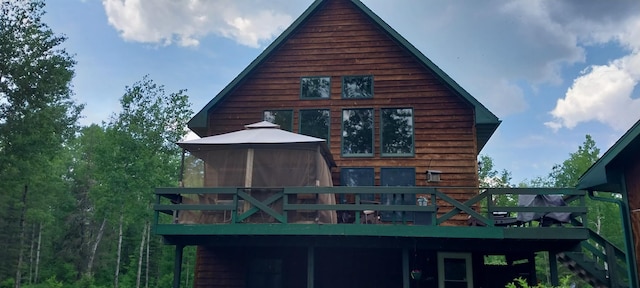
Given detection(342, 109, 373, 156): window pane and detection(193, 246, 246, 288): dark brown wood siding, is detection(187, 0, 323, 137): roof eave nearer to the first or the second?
detection(342, 109, 373, 156): window pane

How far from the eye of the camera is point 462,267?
11391 millimetres

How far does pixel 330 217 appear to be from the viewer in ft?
32.9

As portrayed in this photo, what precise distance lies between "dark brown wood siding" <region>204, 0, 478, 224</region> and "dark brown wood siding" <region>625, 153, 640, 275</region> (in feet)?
17.1

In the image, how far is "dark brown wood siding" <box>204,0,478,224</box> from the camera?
39.5 feet

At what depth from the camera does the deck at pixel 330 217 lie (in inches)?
358

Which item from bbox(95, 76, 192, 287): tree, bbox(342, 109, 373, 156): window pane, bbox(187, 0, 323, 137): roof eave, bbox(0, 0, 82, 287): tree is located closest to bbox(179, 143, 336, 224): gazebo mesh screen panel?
bbox(342, 109, 373, 156): window pane

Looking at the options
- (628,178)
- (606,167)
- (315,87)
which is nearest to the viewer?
(628,178)

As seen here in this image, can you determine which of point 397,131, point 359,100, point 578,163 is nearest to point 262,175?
point 359,100

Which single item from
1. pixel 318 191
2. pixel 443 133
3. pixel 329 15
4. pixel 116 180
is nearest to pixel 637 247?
pixel 318 191

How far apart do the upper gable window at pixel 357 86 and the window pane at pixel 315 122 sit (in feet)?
2.48

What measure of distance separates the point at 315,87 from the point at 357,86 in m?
1.14

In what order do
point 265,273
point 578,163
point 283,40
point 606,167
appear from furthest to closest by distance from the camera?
point 578,163 < point 283,40 < point 265,273 < point 606,167

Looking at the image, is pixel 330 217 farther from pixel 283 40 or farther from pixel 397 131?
pixel 283 40

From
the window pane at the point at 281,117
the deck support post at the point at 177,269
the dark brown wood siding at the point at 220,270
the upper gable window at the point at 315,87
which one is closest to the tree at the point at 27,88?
the dark brown wood siding at the point at 220,270
